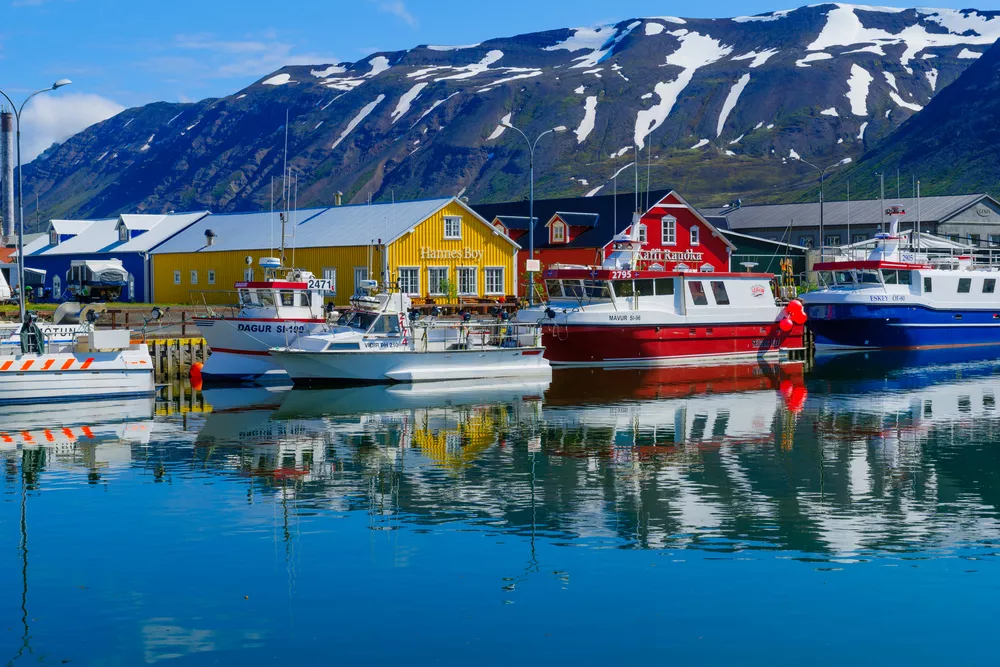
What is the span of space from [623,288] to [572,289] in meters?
1.79

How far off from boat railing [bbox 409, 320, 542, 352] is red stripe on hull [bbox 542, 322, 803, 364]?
7.38ft

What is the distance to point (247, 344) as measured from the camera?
36594 millimetres

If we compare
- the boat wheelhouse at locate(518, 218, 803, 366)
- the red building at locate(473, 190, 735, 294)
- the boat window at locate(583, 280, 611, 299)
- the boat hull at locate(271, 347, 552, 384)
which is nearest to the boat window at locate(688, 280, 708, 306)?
the boat wheelhouse at locate(518, 218, 803, 366)

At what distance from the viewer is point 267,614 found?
13.1 meters

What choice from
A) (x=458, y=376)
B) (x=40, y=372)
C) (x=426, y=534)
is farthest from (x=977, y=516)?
(x=40, y=372)

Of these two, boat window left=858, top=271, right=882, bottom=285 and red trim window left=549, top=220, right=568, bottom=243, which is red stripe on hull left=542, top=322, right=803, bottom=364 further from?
red trim window left=549, top=220, right=568, bottom=243

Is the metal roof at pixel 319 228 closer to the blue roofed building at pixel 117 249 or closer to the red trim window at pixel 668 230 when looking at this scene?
the blue roofed building at pixel 117 249

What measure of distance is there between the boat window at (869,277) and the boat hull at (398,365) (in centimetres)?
1894

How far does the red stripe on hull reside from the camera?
136 feet

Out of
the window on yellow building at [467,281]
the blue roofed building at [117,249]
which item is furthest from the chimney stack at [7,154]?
the window on yellow building at [467,281]

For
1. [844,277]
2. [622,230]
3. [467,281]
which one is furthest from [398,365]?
[622,230]

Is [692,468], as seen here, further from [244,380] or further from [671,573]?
[244,380]

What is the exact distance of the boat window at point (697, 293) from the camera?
4359 cm

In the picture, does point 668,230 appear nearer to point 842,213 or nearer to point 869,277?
point 869,277
